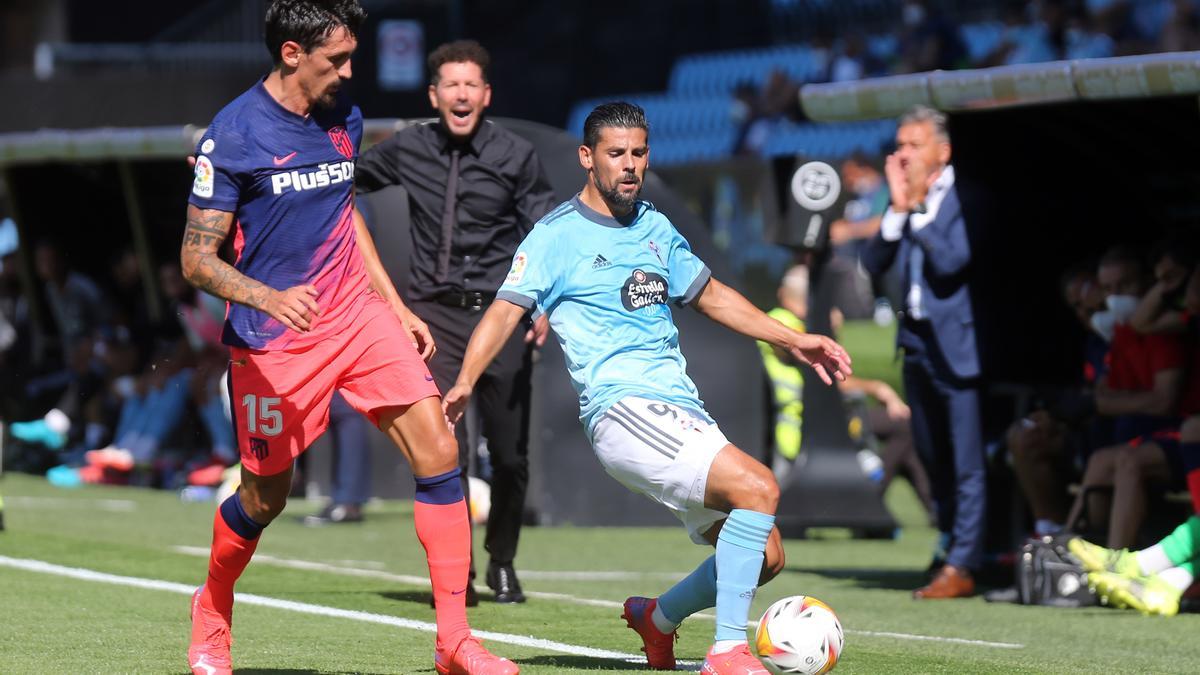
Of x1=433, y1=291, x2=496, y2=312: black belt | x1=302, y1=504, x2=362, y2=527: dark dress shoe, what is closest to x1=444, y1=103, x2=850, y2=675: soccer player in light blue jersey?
x1=433, y1=291, x2=496, y2=312: black belt

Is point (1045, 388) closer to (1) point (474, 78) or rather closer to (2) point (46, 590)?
(1) point (474, 78)

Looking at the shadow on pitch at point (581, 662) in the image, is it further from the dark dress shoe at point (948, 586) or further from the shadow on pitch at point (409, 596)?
the dark dress shoe at point (948, 586)

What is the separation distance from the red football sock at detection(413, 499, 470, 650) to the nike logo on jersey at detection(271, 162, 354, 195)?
1100 millimetres

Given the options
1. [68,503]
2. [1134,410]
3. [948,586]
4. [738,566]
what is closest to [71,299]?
[68,503]

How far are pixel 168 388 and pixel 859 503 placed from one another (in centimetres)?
618

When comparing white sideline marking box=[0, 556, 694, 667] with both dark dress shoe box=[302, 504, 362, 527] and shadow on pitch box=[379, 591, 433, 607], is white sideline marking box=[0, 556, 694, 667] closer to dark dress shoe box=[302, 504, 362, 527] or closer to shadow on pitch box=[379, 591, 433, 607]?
shadow on pitch box=[379, 591, 433, 607]

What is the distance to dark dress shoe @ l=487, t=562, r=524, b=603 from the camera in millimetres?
8938

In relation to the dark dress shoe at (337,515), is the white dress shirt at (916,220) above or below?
above

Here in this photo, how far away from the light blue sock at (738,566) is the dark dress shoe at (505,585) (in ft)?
9.04

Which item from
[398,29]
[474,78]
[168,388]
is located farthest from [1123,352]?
[398,29]

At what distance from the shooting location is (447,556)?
6.43m

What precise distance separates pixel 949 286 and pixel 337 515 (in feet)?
17.3

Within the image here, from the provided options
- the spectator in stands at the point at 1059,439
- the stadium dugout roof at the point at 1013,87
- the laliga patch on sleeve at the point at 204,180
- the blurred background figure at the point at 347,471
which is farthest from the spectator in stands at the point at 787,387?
the laliga patch on sleeve at the point at 204,180

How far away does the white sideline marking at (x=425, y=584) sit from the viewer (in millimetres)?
8055
